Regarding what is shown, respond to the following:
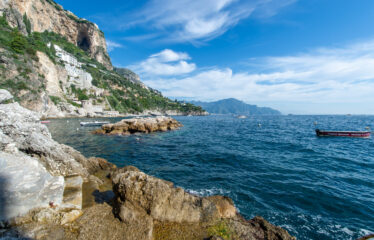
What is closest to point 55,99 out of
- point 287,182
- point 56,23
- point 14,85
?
point 14,85

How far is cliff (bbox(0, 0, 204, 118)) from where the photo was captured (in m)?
55.2

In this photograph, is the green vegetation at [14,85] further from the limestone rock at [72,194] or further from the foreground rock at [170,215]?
the foreground rock at [170,215]

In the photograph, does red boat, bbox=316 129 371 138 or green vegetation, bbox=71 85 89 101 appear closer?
red boat, bbox=316 129 371 138

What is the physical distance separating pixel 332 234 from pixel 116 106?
372 ft

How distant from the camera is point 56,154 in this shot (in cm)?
852

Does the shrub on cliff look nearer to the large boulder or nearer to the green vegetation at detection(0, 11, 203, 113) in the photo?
the green vegetation at detection(0, 11, 203, 113)

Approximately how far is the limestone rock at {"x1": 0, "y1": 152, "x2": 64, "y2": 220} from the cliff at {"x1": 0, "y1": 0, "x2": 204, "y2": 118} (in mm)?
67493

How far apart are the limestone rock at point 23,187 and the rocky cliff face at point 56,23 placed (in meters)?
107

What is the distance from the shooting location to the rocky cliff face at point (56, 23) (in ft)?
243

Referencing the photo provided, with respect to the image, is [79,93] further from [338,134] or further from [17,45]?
[338,134]

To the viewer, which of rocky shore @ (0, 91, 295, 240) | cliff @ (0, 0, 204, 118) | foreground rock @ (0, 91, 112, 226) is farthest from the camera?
cliff @ (0, 0, 204, 118)

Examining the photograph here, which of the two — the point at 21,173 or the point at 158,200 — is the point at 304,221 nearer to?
the point at 158,200

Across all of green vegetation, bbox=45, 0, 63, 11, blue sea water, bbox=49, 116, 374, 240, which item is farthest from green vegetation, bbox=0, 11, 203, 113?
blue sea water, bbox=49, 116, 374, 240

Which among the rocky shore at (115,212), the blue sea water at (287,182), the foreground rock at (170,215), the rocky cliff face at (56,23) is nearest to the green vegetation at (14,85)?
the rocky cliff face at (56,23)
